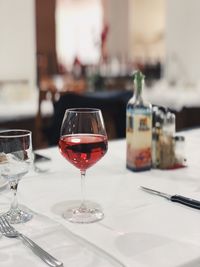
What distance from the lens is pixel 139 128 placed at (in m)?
1.12

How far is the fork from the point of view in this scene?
639mm

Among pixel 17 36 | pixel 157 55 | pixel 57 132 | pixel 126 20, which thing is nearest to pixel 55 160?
pixel 57 132

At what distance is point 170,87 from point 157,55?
4.78 meters

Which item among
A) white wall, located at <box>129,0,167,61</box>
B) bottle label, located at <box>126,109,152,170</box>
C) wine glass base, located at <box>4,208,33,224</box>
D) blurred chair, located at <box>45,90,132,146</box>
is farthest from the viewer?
white wall, located at <box>129,0,167,61</box>

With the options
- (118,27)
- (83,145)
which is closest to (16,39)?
(83,145)

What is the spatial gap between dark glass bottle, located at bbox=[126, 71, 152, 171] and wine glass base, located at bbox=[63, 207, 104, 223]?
29 cm

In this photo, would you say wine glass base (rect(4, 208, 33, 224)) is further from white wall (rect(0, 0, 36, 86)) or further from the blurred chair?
white wall (rect(0, 0, 36, 86))

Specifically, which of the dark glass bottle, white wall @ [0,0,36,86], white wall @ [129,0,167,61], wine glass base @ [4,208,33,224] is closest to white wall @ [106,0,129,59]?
white wall @ [129,0,167,61]

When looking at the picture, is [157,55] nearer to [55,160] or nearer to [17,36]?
[17,36]

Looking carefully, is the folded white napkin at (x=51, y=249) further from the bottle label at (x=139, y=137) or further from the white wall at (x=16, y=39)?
the white wall at (x=16, y=39)

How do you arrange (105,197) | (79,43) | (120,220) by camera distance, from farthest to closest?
(79,43), (105,197), (120,220)

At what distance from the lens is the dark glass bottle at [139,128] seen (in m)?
1.12

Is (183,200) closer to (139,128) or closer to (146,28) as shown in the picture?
(139,128)

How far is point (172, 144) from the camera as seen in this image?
3.91 ft
